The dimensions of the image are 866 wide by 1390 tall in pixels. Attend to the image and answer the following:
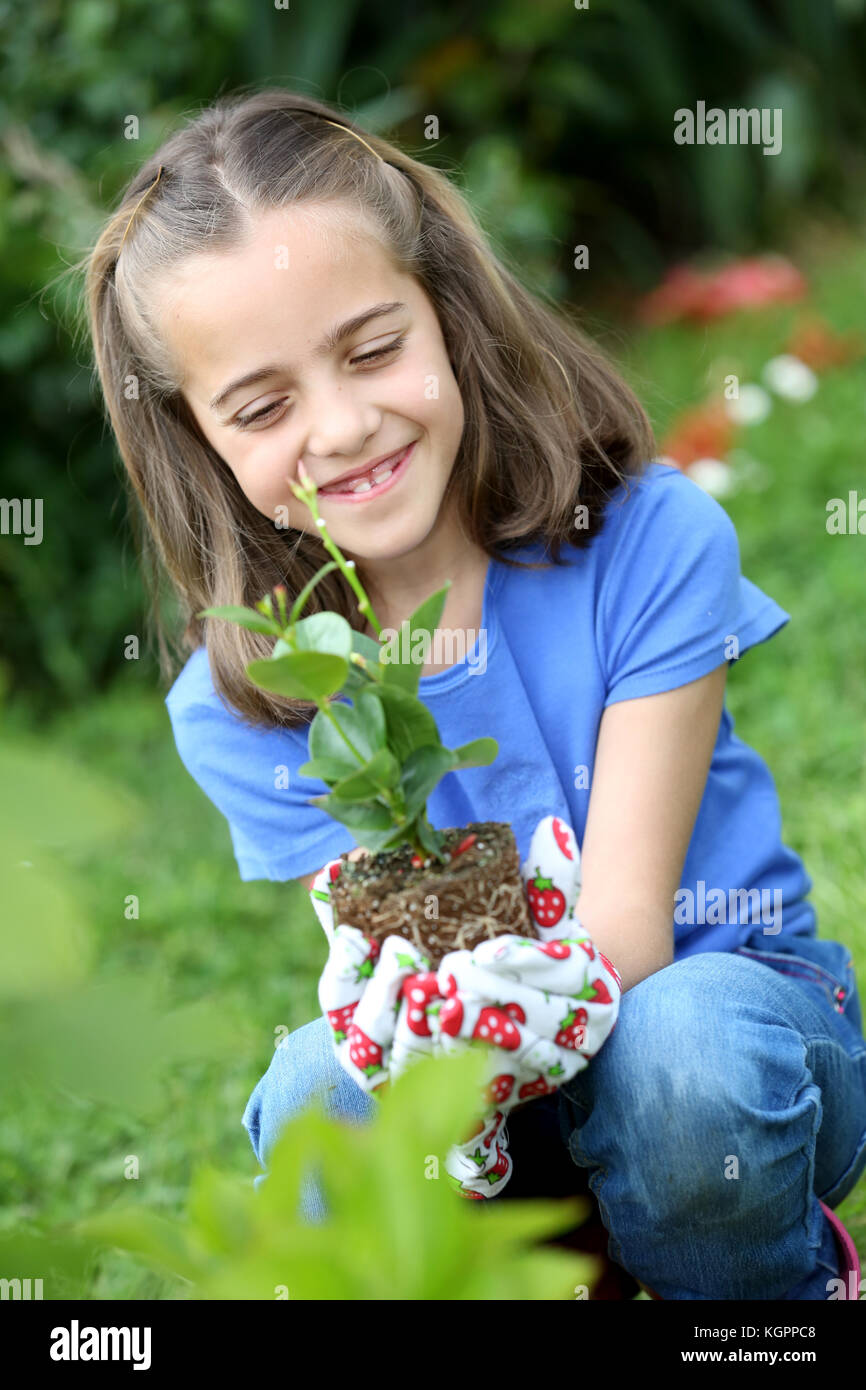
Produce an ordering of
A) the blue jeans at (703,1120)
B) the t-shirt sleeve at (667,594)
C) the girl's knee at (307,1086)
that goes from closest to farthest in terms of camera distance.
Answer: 1. the blue jeans at (703,1120)
2. the girl's knee at (307,1086)
3. the t-shirt sleeve at (667,594)

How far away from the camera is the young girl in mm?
1242

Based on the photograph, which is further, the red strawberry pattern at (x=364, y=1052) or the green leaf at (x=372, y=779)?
the red strawberry pattern at (x=364, y=1052)

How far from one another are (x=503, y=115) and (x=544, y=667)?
3.36 metres

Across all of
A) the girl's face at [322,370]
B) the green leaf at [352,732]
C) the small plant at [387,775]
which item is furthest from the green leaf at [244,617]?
the girl's face at [322,370]

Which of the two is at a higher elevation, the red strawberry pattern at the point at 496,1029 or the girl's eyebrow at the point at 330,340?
the girl's eyebrow at the point at 330,340

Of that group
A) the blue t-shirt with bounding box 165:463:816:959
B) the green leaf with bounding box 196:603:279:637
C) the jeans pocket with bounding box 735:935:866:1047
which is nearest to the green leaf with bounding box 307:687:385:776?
the green leaf with bounding box 196:603:279:637

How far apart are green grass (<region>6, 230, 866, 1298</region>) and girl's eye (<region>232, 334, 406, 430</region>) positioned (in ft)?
1.36

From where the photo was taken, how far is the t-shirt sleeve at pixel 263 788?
1.57 m

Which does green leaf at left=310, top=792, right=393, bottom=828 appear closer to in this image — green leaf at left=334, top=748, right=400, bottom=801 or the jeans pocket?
green leaf at left=334, top=748, right=400, bottom=801

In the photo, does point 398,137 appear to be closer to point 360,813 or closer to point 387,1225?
point 360,813

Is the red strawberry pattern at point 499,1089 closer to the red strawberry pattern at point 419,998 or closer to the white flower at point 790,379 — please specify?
the red strawberry pattern at point 419,998

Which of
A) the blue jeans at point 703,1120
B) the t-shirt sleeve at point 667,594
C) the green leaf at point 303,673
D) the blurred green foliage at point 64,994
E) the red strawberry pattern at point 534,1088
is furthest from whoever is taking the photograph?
the t-shirt sleeve at point 667,594

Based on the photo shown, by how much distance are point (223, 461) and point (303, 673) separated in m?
0.91
